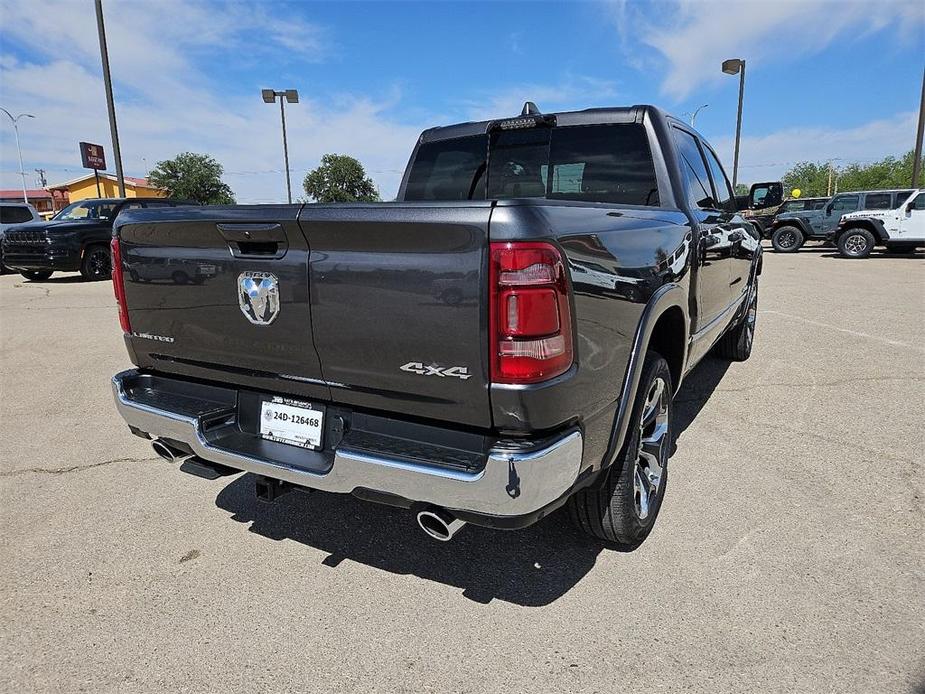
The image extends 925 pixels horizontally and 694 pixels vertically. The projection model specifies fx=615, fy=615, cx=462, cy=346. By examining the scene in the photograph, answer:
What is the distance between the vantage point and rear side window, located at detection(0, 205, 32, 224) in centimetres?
1608

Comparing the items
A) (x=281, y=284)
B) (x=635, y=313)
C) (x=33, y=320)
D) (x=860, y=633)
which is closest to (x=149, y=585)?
(x=281, y=284)

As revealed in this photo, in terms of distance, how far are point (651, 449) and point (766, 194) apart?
271 cm

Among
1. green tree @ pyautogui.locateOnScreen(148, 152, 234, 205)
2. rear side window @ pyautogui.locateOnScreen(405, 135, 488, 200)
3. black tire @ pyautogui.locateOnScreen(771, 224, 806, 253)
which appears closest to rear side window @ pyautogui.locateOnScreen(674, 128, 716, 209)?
rear side window @ pyautogui.locateOnScreen(405, 135, 488, 200)

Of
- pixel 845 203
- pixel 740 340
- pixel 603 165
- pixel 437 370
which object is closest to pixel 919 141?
pixel 845 203

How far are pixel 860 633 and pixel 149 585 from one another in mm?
2766

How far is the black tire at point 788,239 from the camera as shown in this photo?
2045 centimetres

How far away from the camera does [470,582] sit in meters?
2.59

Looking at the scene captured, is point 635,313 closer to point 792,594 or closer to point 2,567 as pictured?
point 792,594

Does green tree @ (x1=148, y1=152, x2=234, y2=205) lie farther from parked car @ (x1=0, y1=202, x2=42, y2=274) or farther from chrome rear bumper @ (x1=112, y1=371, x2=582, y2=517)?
chrome rear bumper @ (x1=112, y1=371, x2=582, y2=517)

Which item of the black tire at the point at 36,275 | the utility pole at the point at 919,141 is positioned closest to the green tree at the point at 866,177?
the utility pole at the point at 919,141

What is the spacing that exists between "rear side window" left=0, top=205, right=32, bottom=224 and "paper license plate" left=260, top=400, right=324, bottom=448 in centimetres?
1786

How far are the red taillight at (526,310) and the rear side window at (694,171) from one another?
1994 millimetres

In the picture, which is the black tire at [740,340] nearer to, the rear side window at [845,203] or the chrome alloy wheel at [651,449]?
the chrome alloy wheel at [651,449]

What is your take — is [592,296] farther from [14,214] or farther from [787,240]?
[787,240]
